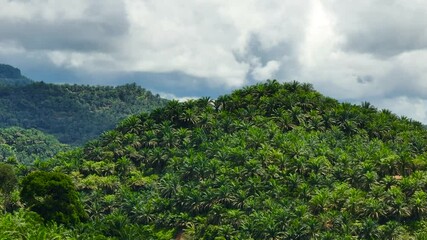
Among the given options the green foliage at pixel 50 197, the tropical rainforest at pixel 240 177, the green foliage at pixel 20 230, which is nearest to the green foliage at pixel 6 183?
the tropical rainforest at pixel 240 177

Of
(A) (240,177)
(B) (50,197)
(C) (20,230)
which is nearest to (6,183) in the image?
(B) (50,197)

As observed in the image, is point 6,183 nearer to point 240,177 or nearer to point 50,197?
point 50,197

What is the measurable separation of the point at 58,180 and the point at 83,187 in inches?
890

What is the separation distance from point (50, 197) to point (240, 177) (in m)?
36.9

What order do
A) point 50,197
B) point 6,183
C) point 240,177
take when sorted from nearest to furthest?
point 50,197 → point 6,183 → point 240,177

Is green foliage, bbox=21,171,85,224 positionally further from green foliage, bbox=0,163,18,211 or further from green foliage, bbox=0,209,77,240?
green foliage, bbox=0,209,77,240

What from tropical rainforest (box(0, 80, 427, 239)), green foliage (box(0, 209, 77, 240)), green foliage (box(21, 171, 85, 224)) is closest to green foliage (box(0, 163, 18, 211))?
tropical rainforest (box(0, 80, 427, 239))

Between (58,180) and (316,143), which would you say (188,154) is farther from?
(58,180)

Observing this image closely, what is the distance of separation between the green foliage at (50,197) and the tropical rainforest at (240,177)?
0.20m

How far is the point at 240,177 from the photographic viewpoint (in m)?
124

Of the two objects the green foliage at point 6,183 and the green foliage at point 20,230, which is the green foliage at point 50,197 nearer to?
the green foliage at point 6,183

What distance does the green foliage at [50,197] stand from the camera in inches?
4178

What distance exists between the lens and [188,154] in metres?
141

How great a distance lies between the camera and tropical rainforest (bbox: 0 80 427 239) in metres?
105
